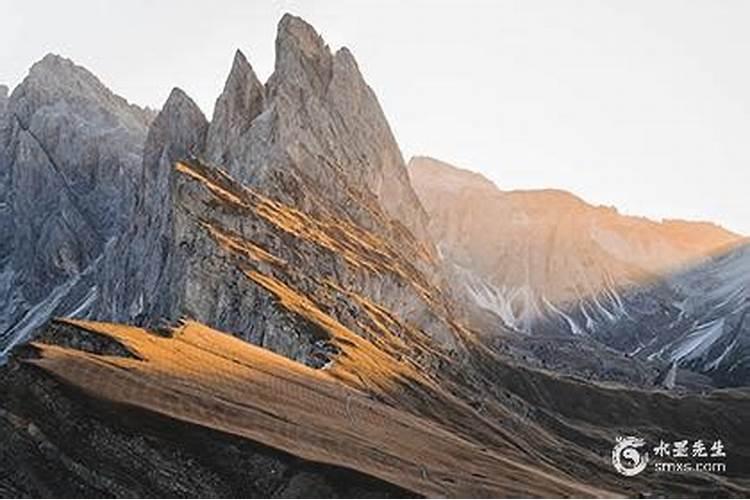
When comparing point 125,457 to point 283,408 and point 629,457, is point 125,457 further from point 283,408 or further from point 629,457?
point 629,457

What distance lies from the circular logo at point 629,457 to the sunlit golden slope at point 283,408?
51.0 meters

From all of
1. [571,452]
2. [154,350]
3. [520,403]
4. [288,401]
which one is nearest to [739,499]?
[571,452]

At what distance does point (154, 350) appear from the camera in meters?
92.2

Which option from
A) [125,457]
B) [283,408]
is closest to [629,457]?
[283,408]

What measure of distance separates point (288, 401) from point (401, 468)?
49.7 feet

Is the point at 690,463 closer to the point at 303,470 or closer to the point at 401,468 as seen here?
the point at 401,468

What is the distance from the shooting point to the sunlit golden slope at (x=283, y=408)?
77.2m

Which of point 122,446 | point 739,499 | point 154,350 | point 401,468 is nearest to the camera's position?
point 122,446

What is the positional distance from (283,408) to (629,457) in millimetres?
97808

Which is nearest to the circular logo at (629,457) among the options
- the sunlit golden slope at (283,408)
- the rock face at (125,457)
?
the sunlit golden slope at (283,408)

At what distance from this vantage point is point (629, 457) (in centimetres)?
17150

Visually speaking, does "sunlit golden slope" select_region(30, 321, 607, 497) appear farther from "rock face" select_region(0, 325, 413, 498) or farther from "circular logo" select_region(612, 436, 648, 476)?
"circular logo" select_region(612, 436, 648, 476)

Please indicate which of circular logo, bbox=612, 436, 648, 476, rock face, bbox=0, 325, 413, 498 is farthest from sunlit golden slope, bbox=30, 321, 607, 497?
circular logo, bbox=612, 436, 648, 476

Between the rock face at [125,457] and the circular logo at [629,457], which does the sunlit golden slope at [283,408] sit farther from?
the circular logo at [629,457]
